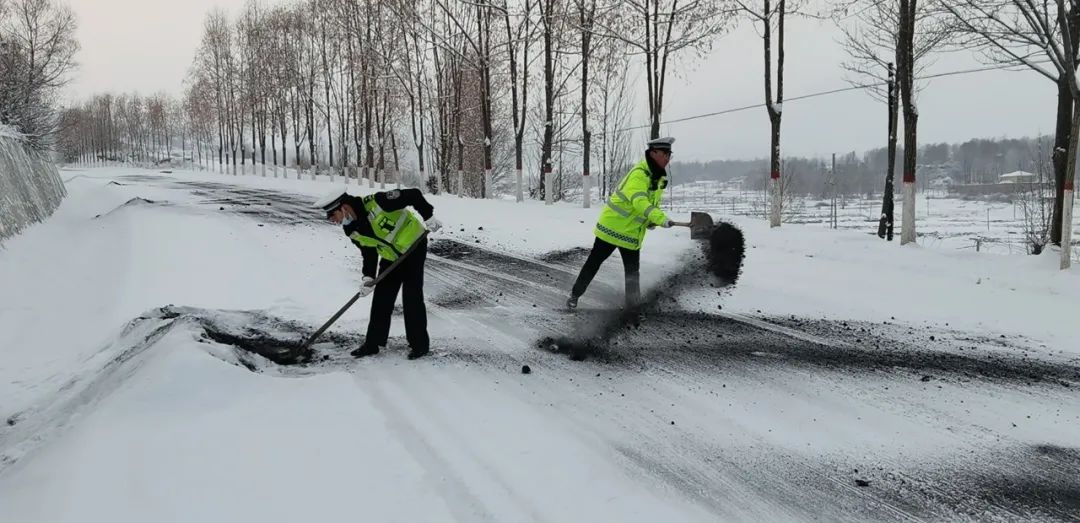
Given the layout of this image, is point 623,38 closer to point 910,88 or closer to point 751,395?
point 910,88

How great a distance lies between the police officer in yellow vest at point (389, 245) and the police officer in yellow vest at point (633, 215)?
6.03 ft

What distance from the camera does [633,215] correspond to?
6.14 metres

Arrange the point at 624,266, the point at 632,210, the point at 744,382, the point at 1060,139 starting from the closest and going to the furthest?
the point at 744,382 → the point at 632,210 → the point at 624,266 → the point at 1060,139

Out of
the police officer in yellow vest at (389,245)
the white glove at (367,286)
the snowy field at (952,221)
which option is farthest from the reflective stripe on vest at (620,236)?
the snowy field at (952,221)

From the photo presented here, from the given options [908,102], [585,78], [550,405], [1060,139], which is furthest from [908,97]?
[550,405]

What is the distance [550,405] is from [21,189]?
44.9ft

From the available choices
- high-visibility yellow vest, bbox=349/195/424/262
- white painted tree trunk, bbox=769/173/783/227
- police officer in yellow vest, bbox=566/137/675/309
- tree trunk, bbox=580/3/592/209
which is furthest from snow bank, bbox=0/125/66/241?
white painted tree trunk, bbox=769/173/783/227

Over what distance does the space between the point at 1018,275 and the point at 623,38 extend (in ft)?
37.8

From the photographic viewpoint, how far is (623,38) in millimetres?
17312

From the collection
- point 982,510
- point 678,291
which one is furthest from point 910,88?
point 982,510

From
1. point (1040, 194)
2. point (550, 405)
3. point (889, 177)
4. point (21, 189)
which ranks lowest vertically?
point (550, 405)

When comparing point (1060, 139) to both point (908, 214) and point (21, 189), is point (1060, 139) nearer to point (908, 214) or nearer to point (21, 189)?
point (908, 214)

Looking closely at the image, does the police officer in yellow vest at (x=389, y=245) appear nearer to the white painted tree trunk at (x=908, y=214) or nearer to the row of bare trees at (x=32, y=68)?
the white painted tree trunk at (x=908, y=214)

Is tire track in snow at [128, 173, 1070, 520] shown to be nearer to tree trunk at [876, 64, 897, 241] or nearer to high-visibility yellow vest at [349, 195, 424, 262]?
high-visibility yellow vest at [349, 195, 424, 262]
